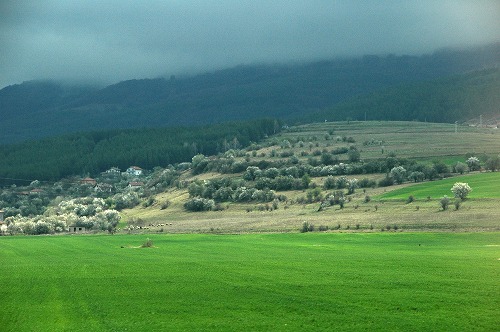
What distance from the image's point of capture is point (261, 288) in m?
49.4

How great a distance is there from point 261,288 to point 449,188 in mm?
68364

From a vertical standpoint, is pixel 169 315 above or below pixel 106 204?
above

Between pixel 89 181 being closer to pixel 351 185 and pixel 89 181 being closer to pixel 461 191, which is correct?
pixel 351 185

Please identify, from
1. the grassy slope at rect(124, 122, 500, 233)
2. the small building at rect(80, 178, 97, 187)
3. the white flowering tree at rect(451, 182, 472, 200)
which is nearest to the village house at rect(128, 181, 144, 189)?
the small building at rect(80, 178, 97, 187)

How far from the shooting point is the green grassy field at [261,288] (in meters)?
39.5

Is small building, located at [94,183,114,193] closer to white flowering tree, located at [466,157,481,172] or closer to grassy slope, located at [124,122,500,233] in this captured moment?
grassy slope, located at [124,122,500,233]

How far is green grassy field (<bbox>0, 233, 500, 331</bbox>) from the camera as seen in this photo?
39500 millimetres

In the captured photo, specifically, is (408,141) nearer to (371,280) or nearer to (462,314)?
(371,280)

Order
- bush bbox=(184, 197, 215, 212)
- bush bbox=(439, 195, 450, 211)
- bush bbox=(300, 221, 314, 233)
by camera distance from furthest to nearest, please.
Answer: bush bbox=(184, 197, 215, 212)
bush bbox=(300, 221, 314, 233)
bush bbox=(439, 195, 450, 211)

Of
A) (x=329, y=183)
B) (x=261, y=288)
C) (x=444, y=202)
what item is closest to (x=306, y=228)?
(x=444, y=202)

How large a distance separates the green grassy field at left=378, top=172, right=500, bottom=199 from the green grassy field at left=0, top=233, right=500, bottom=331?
83.4 ft

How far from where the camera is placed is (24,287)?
170 feet

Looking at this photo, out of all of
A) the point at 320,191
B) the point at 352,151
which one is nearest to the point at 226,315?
the point at 320,191

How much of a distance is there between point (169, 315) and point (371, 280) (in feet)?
48.4
